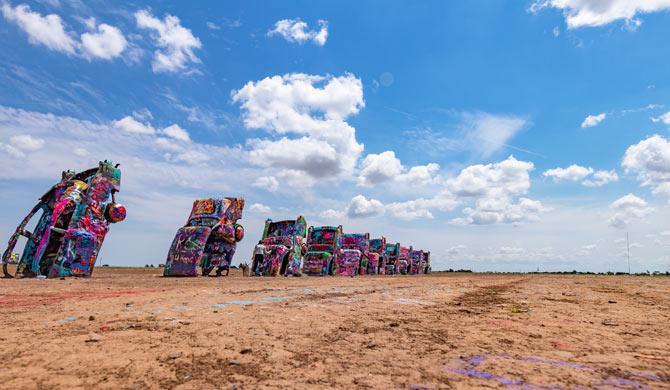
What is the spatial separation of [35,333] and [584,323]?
6657mm

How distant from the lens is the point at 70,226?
1478cm

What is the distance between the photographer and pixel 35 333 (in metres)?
3.74

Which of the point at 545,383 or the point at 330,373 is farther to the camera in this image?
the point at 330,373

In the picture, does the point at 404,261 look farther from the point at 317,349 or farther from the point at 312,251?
the point at 317,349

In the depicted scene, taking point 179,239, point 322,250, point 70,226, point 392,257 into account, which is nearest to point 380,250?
point 392,257

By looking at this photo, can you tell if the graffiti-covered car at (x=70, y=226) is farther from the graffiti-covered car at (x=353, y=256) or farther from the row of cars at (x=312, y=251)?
the graffiti-covered car at (x=353, y=256)

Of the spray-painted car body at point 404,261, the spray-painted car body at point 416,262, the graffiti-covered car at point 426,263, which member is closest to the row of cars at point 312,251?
the spray-painted car body at point 404,261

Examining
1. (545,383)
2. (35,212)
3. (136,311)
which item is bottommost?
(136,311)

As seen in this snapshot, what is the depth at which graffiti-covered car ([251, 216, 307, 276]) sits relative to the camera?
23.2m

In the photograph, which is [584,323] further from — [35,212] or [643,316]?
[35,212]

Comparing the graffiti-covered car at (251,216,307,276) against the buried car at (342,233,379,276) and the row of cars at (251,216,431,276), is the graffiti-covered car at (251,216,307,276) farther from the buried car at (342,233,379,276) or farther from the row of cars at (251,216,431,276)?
the buried car at (342,233,379,276)

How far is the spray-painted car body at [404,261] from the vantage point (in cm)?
4812

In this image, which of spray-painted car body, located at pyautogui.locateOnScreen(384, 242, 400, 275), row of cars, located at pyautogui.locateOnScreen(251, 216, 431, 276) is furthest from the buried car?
spray-painted car body, located at pyautogui.locateOnScreen(384, 242, 400, 275)

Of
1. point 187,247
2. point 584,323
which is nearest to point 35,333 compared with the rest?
point 584,323
